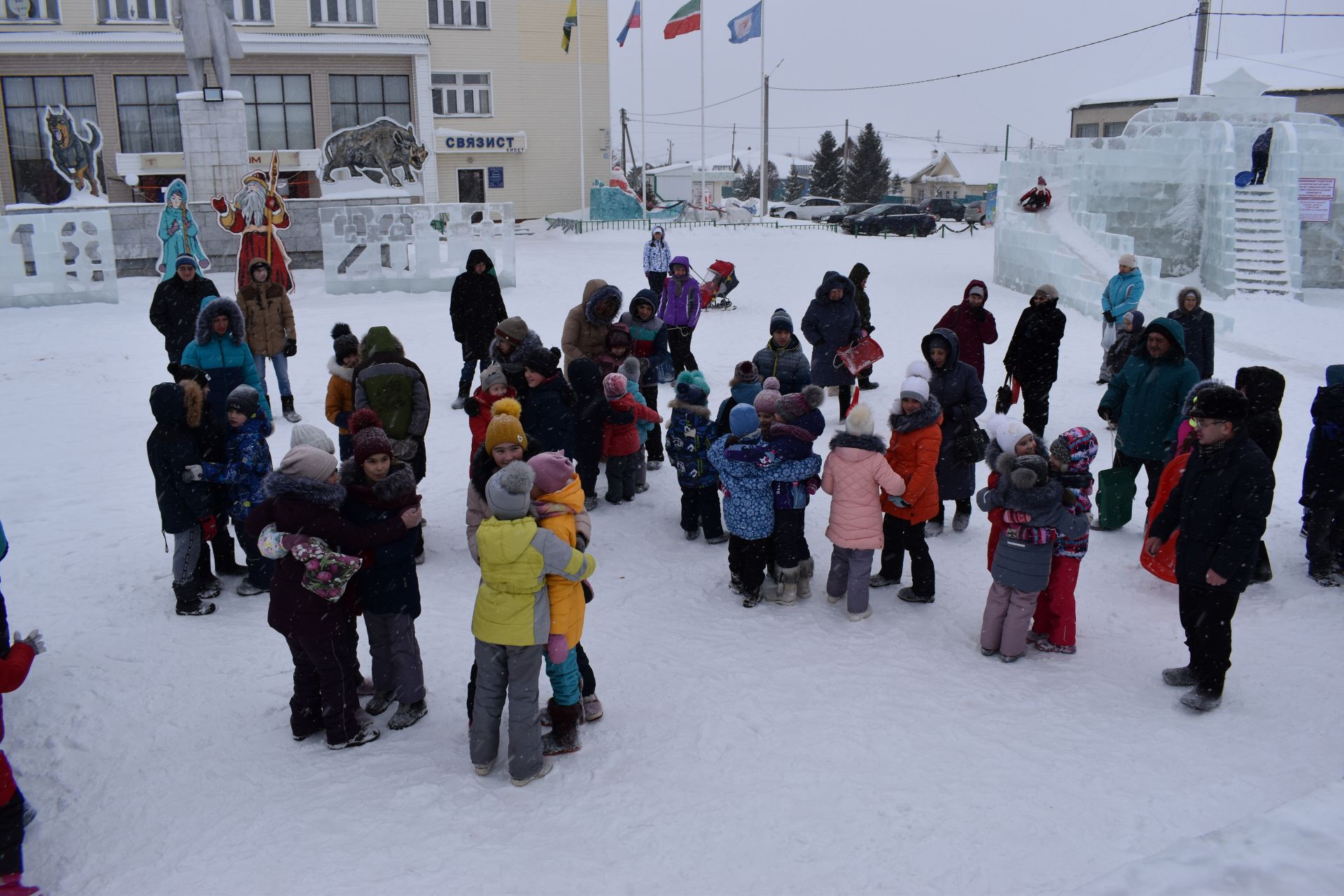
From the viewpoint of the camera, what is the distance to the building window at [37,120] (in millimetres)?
31172

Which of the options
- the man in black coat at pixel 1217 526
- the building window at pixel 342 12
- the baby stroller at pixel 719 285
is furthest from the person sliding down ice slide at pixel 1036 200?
the building window at pixel 342 12

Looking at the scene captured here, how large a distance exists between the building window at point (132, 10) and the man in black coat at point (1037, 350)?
32.2m

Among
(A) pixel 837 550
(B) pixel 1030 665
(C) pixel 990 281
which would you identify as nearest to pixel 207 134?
(C) pixel 990 281

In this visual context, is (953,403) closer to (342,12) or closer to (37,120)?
(342,12)

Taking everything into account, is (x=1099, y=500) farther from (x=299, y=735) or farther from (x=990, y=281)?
(x=990, y=281)

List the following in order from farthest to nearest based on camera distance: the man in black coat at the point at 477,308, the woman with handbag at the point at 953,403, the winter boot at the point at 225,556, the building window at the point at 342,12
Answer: the building window at the point at 342,12 → the man in black coat at the point at 477,308 → the woman with handbag at the point at 953,403 → the winter boot at the point at 225,556

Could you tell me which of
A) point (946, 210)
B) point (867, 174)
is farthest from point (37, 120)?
point (867, 174)

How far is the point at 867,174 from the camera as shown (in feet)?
194

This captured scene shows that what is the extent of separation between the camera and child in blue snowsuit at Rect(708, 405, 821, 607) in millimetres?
5891

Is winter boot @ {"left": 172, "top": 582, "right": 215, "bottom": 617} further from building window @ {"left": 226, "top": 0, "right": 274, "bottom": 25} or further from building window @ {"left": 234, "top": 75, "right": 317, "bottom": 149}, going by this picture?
building window @ {"left": 226, "top": 0, "right": 274, "bottom": 25}

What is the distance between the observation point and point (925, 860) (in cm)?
380

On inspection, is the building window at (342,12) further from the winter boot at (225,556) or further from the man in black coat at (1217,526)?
the man in black coat at (1217,526)

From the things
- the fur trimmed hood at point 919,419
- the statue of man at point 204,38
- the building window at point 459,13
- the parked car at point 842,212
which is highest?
the building window at point 459,13

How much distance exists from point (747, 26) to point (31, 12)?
22.6 metres
